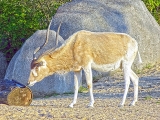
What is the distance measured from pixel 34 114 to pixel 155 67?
9.51 metres

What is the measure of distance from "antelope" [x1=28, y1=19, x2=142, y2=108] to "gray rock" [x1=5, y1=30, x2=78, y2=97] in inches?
120

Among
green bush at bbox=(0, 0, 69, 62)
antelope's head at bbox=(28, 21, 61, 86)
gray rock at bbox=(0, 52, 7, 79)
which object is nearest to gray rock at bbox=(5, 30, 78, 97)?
gray rock at bbox=(0, 52, 7, 79)

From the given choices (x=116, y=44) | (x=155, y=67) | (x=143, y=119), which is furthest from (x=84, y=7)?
(x=143, y=119)

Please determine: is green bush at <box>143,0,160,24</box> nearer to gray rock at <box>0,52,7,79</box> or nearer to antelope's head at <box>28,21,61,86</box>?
gray rock at <box>0,52,7,79</box>

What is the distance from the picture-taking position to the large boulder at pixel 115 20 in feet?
62.1

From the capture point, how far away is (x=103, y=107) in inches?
484

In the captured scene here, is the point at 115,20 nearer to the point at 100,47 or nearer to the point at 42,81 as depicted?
the point at 42,81

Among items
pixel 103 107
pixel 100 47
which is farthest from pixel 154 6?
pixel 103 107

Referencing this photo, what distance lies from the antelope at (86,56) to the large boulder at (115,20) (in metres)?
5.88

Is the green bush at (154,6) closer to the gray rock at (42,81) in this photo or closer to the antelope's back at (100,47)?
the gray rock at (42,81)

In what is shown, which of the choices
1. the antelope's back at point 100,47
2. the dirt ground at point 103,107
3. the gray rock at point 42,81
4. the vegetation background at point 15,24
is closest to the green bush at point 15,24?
the vegetation background at point 15,24

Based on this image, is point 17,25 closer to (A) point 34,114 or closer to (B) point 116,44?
(B) point 116,44

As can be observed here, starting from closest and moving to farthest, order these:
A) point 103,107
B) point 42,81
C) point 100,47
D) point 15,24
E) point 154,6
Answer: point 103,107
point 100,47
point 42,81
point 15,24
point 154,6

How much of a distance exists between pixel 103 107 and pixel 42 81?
4.13m
